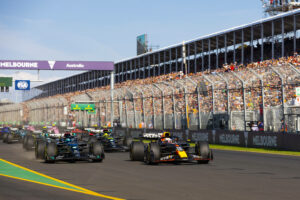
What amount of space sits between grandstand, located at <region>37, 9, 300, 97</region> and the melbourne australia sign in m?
7.71

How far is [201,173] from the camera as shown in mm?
12734

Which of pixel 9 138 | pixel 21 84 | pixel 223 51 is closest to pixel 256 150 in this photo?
pixel 9 138

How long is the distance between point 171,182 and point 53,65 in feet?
118

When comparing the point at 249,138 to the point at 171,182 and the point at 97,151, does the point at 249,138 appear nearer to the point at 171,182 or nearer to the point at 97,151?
the point at 97,151

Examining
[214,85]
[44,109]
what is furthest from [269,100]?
[44,109]

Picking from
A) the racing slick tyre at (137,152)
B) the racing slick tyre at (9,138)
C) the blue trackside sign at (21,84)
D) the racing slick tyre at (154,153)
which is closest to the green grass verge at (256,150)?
the racing slick tyre at (137,152)

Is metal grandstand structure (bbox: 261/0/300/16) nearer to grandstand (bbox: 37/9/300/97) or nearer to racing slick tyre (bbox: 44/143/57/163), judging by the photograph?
grandstand (bbox: 37/9/300/97)

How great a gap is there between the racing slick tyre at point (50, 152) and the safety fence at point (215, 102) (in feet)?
32.1

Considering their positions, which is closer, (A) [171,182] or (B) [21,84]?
(A) [171,182]

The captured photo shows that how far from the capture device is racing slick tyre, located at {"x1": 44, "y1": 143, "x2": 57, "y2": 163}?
16234 mm

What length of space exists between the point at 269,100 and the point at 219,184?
13.9 m

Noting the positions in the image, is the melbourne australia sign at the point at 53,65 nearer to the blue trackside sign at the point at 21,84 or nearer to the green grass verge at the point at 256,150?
the blue trackside sign at the point at 21,84

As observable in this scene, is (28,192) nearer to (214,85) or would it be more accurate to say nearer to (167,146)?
(167,146)

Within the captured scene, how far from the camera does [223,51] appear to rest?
4850cm
